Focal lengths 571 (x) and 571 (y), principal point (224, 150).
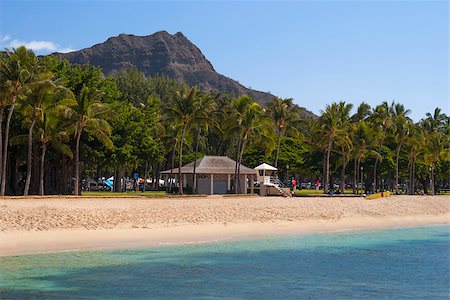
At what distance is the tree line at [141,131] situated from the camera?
39469 mm

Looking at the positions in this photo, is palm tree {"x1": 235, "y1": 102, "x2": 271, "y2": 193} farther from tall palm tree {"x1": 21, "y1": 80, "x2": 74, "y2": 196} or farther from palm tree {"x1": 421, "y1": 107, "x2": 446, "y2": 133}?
palm tree {"x1": 421, "y1": 107, "x2": 446, "y2": 133}

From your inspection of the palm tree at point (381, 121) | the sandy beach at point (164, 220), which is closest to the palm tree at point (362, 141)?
the palm tree at point (381, 121)

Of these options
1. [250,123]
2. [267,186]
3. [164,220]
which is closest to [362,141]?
[267,186]

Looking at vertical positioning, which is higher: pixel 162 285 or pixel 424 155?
pixel 424 155

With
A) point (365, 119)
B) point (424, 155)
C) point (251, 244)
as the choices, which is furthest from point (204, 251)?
point (424, 155)

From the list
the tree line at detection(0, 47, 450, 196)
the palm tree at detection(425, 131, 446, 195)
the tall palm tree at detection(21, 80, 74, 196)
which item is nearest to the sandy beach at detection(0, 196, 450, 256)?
the tall palm tree at detection(21, 80, 74, 196)

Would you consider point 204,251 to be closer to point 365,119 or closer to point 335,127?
point 335,127

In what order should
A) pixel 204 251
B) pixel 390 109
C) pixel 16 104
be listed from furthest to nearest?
pixel 390 109
pixel 16 104
pixel 204 251

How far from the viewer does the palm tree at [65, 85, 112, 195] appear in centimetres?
4169

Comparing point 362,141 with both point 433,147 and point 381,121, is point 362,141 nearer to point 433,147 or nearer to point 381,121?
point 381,121

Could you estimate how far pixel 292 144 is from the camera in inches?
3292

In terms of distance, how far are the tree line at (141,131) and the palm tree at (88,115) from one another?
8cm

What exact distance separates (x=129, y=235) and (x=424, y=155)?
61953 mm

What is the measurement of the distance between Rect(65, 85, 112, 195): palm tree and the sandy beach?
7627 mm
